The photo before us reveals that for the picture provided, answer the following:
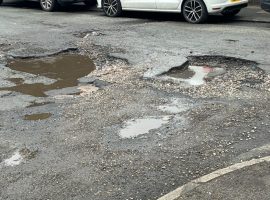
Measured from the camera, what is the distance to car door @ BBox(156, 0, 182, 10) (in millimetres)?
12508

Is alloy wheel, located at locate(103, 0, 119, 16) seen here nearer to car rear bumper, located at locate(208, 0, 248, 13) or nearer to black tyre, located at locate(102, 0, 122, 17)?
black tyre, located at locate(102, 0, 122, 17)

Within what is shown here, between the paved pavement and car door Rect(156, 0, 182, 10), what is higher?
car door Rect(156, 0, 182, 10)

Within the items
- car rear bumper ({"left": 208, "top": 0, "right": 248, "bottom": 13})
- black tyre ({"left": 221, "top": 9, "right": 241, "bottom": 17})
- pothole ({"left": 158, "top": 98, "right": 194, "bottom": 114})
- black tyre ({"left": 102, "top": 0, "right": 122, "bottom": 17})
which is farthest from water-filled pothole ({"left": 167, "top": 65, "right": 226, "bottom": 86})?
black tyre ({"left": 102, "top": 0, "right": 122, "bottom": 17})

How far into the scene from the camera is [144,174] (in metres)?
4.44

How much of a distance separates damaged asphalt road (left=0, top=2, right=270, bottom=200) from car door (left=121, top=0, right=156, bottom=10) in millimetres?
2600

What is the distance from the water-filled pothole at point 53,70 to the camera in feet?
24.5

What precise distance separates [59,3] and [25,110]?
10.0 metres

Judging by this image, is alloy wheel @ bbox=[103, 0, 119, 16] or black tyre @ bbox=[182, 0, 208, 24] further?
alloy wheel @ bbox=[103, 0, 119, 16]

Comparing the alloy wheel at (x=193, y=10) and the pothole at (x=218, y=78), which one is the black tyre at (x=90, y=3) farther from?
the pothole at (x=218, y=78)

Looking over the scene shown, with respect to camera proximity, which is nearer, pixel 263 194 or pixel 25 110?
pixel 263 194

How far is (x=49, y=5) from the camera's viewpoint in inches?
626

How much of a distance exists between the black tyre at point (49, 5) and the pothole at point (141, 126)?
10.9m

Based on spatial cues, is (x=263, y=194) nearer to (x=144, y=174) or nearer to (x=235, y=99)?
(x=144, y=174)

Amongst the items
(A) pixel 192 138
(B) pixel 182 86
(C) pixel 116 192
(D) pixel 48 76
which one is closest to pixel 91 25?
(D) pixel 48 76
